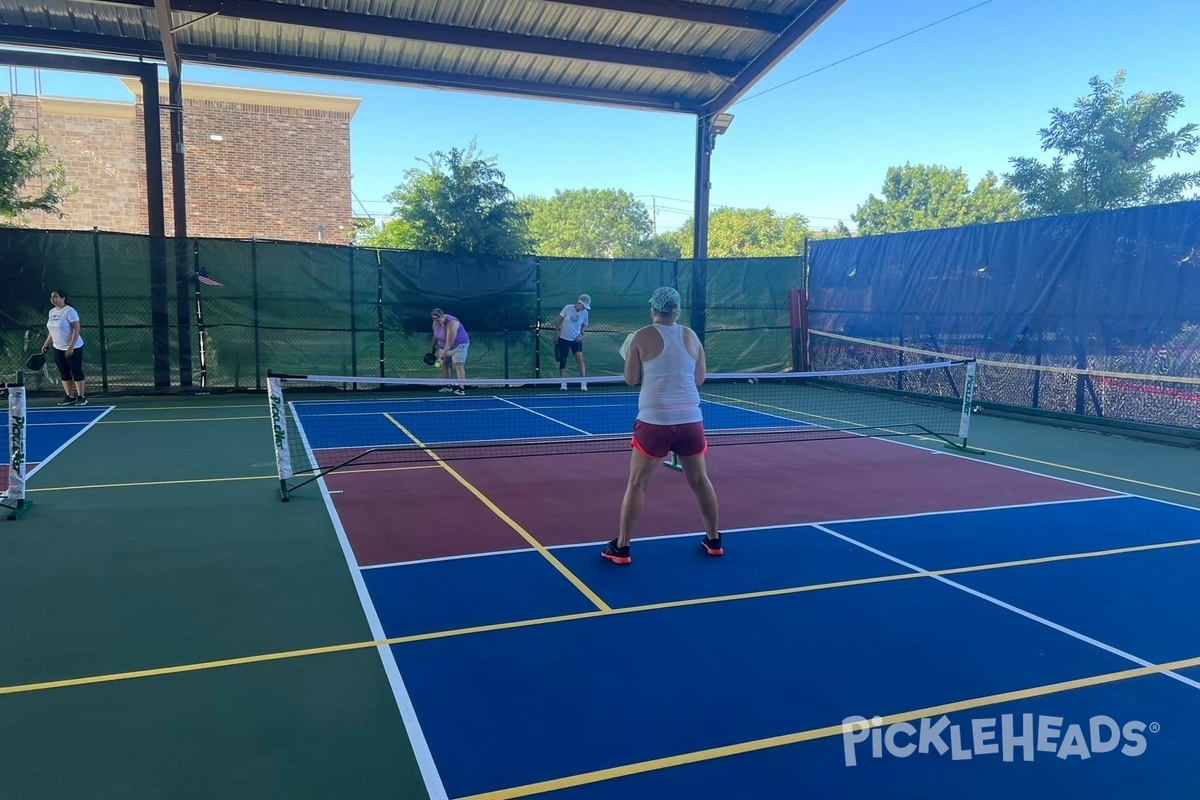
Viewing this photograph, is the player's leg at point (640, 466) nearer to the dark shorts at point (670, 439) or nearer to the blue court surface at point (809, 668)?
the dark shorts at point (670, 439)

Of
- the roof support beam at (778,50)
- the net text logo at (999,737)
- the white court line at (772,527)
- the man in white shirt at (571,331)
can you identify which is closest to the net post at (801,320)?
the roof support beam at (778,50)

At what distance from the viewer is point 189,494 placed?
7129 millimetres

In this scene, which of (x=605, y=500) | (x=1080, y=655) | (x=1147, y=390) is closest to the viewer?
(x=1080, y=655)

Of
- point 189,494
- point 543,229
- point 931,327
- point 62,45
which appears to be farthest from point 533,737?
point 543,229

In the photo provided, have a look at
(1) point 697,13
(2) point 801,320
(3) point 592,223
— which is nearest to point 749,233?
(3) point 592,223

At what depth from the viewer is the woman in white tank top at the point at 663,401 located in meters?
5.07

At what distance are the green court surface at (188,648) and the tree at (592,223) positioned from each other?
72.3m

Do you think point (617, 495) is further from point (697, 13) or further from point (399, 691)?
point (697, 13)

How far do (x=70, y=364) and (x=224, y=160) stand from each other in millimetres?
20544

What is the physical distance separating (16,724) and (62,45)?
14.5 meters

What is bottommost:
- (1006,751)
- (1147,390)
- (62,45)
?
(1006,751)

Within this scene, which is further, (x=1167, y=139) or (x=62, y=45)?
(x=1167, y=139)

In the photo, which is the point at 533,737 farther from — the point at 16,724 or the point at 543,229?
the point at 543,229

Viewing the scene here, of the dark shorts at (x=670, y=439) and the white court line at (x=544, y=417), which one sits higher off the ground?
the dark shorts at (x=670, y=439)
